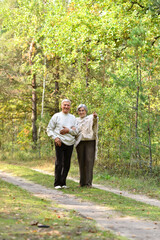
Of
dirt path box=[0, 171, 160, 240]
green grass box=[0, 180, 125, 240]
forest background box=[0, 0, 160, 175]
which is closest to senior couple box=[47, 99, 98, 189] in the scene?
dirt path box=[0, 171, 160, 240]

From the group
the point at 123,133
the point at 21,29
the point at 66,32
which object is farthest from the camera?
the point at 21,29

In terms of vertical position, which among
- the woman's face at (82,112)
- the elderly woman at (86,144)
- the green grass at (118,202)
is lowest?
the green grass at (118,202)

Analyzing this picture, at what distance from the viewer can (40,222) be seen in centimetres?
483

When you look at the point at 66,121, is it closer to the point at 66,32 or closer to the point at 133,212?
the point at 133,212

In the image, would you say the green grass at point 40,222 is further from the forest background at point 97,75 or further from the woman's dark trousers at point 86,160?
the forest background at point 97,75

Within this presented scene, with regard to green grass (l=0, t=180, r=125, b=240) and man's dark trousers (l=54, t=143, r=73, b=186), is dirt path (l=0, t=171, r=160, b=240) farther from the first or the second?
man's dark trousers (l=54, t=143, r=73, b=186)

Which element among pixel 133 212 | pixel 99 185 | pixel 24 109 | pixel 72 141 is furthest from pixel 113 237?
pixel 24 109

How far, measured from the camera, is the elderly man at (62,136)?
901cm

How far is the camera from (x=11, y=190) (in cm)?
792

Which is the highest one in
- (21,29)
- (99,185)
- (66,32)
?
(21,29)

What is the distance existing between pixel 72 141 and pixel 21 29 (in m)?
16.4

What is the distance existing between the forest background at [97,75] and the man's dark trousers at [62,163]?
2.67m

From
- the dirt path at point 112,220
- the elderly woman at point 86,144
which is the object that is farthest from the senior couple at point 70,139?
the dirt path at point 112,220

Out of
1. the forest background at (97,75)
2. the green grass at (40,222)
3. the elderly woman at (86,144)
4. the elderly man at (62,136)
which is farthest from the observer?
the forest background at (97,75)
